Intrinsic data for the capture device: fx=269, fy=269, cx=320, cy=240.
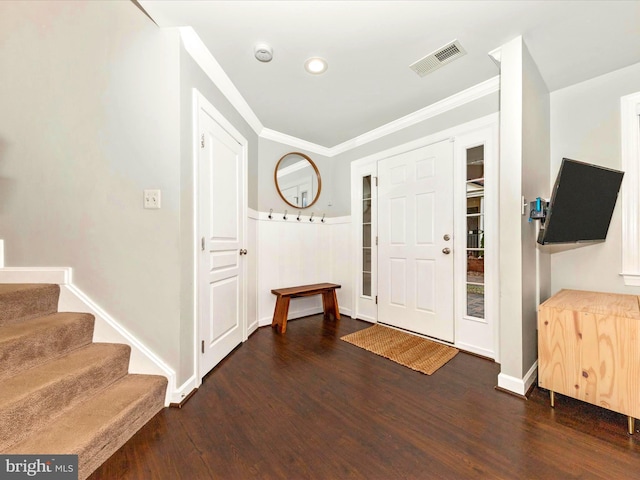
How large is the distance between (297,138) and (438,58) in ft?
6.27

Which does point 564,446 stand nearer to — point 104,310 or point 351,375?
point 351,375

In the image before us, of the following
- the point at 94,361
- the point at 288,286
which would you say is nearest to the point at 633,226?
the point at 288,286

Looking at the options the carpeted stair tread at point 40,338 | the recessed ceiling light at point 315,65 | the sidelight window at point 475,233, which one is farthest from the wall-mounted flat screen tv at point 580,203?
the carpeted stair tread at point 40,338

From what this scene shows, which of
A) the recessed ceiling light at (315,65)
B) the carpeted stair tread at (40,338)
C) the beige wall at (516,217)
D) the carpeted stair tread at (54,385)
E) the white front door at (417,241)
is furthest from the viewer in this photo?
the white front door at (417,241)

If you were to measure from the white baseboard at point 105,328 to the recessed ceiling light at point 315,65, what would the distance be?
7.22ft

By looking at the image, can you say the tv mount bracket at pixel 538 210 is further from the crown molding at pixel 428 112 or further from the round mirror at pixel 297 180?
the round mirror at pixel 297 180

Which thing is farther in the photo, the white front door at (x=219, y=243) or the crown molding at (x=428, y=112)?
the crown molding at (x=428, y=112)

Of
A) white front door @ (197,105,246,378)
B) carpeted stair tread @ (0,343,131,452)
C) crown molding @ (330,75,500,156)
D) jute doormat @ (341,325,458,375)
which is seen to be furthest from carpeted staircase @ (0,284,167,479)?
crown molding @ (330,75,500,156)

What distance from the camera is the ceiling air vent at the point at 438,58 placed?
188 centimetres

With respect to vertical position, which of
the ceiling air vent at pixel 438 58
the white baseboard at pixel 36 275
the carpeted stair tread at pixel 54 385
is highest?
the ceiling air vent at pixel 438 58

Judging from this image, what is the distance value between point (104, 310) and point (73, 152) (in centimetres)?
107

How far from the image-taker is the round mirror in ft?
11.2

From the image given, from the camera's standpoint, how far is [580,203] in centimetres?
183

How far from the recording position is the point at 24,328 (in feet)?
4.88
